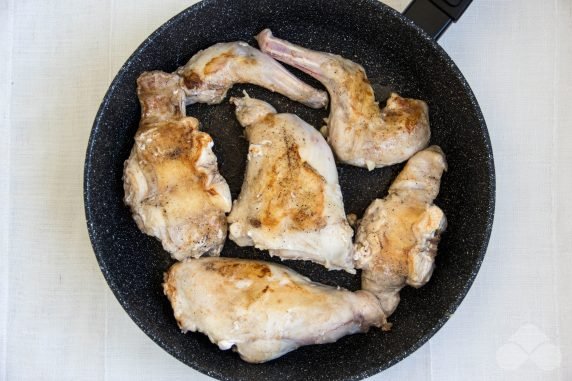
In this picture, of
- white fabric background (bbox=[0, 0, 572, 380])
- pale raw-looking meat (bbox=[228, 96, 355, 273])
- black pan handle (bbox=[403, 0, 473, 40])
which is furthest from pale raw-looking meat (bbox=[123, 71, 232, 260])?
black pan handle (bbox=[403, 0, 473, 40])

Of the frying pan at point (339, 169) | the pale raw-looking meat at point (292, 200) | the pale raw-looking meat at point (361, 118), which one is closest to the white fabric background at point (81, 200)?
the frying pan at point (339, 169)

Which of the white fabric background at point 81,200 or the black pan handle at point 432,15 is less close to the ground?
the black pan handle at point 432,15

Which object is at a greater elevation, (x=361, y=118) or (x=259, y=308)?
(x=361, y=118)

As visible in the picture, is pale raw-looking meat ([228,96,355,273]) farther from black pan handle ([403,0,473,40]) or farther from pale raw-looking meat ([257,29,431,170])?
black pan handle ([403,0,473,40])

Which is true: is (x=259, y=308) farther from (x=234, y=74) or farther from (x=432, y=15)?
(x=432, y=15)

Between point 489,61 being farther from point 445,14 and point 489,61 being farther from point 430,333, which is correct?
point 430,333

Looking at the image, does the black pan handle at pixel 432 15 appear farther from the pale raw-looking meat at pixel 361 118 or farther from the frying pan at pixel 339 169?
the pale raw-looking meat at pixel 361 118

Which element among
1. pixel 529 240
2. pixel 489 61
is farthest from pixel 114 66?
pixel 529 240

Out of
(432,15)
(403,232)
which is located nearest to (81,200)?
(403,232)
